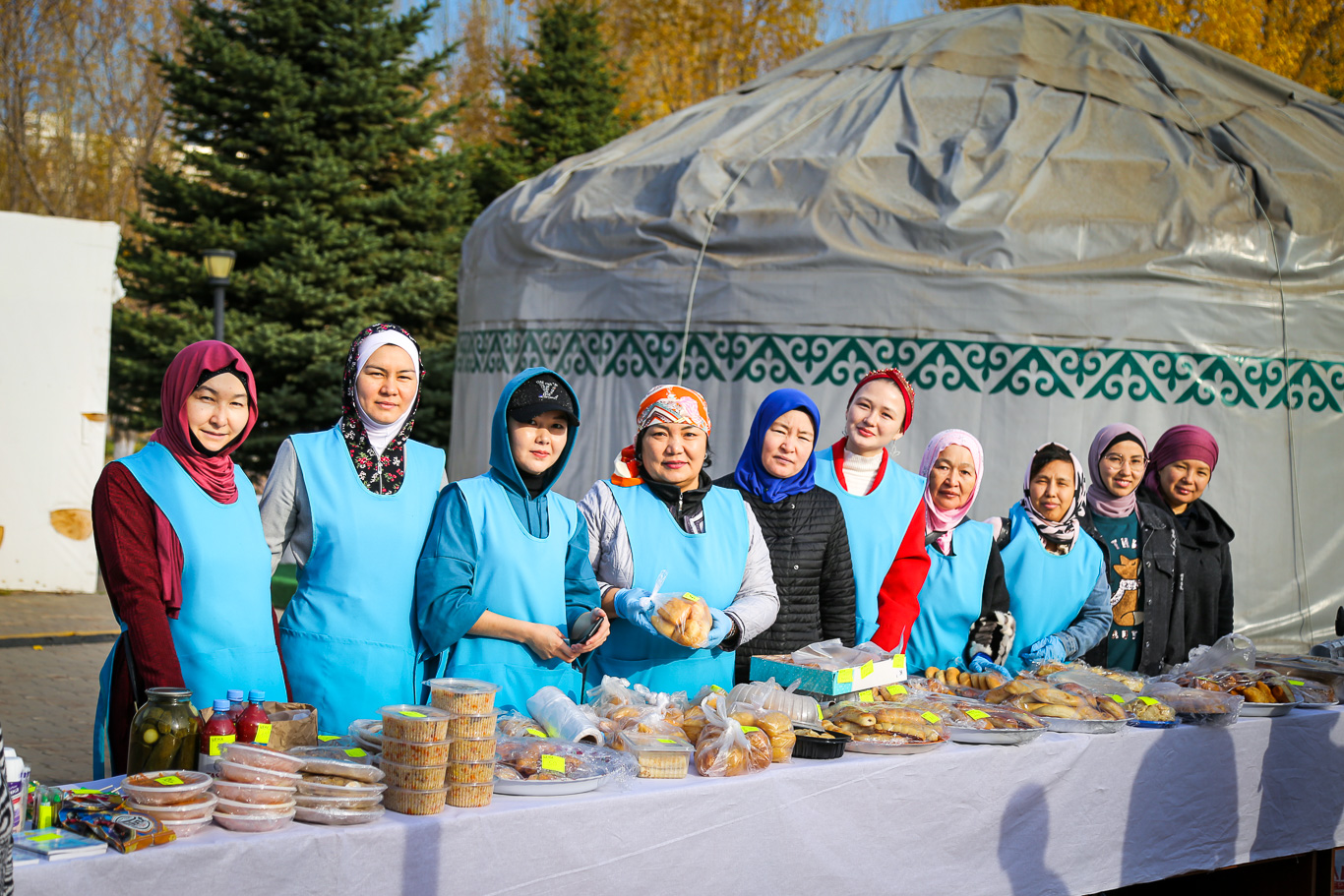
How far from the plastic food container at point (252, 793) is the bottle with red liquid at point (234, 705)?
194 mm

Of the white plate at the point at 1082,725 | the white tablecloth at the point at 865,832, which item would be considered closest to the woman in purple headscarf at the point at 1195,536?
the white tablecloth at the point at 865,832

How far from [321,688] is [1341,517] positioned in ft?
19.8

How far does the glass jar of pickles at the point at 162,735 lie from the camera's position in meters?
2.12

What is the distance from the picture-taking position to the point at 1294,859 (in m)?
3.69

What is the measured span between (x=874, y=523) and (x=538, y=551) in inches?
52.8

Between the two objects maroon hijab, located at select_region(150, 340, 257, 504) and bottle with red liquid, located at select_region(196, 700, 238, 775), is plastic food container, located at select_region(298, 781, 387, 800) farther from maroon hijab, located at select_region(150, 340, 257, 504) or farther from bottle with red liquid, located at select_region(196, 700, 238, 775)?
maroon hijab, located at select_region(150, 340, 257, 504)

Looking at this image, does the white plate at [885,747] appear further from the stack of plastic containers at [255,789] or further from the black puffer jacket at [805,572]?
the stack of plastic containers at [255,789]

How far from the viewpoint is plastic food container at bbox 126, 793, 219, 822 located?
1931mm

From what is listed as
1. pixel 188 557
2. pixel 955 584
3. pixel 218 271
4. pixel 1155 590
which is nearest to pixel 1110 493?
pixel 1155 590

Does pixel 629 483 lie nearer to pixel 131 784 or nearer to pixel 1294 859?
pixel 131 784

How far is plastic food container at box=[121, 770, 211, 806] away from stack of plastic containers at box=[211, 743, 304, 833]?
0.04 m

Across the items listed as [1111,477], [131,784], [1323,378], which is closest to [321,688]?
[131,784]

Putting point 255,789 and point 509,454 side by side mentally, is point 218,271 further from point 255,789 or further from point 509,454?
point 255,789

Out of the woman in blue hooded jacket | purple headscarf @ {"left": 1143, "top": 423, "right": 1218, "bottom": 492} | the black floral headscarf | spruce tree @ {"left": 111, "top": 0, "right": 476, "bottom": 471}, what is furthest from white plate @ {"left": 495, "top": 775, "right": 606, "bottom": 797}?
spruce tree @ {"left": 111, "top": 0, "right": 476, "bottom": 471}
